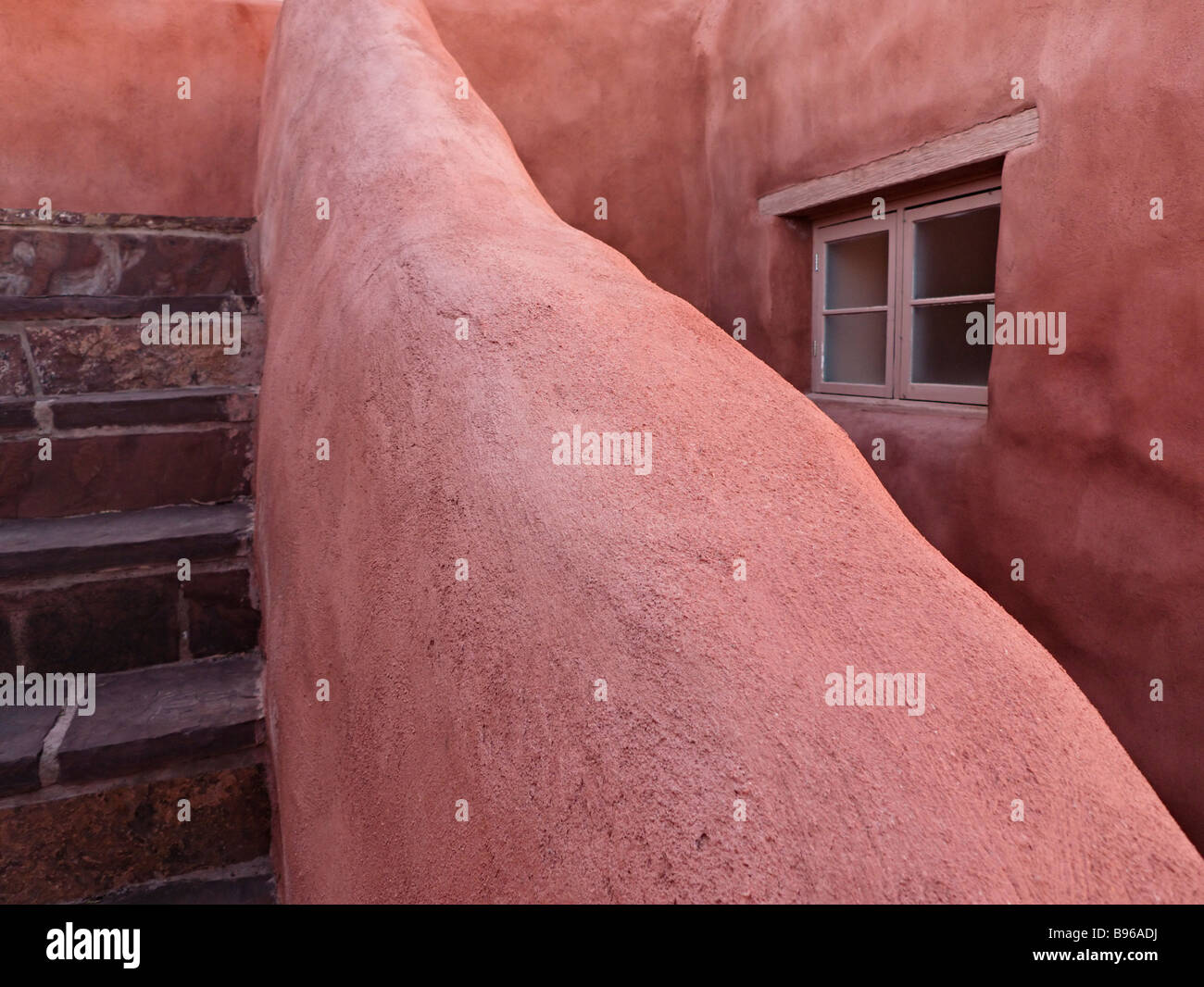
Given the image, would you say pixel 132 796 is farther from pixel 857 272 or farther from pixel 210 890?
pixel 857 272

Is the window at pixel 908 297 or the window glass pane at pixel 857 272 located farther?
the window glass pane at pixel 857 272

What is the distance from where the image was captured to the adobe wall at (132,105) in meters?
3.24

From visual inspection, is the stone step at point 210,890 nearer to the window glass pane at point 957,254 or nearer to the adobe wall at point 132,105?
the adobe wall at point 132,105

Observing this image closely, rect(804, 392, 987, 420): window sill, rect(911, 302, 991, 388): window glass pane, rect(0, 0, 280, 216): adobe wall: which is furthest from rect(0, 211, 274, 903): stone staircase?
rect(911, 302, 991, 388): window glass pane

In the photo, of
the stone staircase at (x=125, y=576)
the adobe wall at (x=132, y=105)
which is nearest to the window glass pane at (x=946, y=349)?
the stone staircase at (x=125, y=576)

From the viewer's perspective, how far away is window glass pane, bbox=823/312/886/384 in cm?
384

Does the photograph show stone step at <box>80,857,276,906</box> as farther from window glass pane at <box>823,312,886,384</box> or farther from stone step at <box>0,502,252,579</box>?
window glass pane at <box>823,312,886,384</box>

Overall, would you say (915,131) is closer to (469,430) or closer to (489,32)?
(489,32)

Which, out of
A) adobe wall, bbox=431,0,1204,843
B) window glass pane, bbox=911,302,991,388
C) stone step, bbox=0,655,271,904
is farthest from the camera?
window glass pane, bbox=911,302,991,388

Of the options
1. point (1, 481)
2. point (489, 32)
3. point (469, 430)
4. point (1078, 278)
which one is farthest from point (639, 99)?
point (469, 430)

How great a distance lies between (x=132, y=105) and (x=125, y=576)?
2722mm

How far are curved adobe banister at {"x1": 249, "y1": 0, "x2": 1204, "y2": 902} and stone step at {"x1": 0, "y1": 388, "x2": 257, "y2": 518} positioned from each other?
608 millimetres

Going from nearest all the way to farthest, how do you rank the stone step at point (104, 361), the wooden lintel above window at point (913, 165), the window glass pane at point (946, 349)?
the stone step at point (104, 361) < the wooden lintel above window at point (913, 165) < the window glass pane at point (946, 349)

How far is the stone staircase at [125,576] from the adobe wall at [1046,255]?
2.36 m
